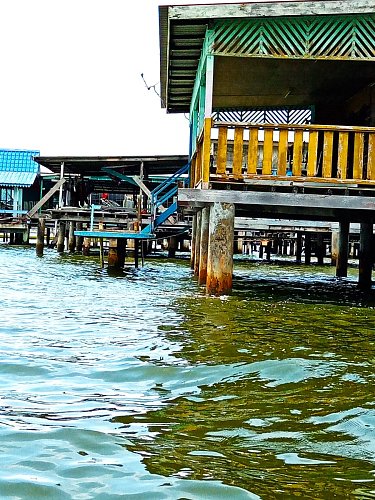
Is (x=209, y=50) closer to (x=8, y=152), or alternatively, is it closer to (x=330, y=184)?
(x=330, y=184)

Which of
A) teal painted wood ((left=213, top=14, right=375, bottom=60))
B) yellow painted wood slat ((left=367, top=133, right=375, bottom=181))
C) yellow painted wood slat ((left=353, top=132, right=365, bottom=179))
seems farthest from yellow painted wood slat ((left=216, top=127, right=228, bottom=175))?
yellow painted wood slat ((left=367, top=133, right=375, bottom=181))

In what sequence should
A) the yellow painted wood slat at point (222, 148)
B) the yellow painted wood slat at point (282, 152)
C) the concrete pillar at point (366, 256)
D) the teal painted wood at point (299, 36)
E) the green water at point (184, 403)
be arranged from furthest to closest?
the concrete pillar at point (366, 256) < the teal painted wood at point (299, 36) < the yellow painted wood slat at point (222, 148) < the yellow painted wood slat at point (282, 152) < the green water at point (184, 403)

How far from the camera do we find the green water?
3.32m

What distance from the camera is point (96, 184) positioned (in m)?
32.5

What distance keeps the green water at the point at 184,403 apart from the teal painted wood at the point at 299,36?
423 cm

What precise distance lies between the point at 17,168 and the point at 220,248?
3116 cm

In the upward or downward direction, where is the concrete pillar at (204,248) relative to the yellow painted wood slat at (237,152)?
downward

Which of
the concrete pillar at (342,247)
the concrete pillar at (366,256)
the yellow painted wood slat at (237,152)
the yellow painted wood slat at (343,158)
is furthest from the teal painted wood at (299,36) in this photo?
the concrete pillar at (342,247)

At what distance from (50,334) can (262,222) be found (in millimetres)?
15529

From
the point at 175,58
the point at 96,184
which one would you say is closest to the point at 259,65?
the point at 175,58

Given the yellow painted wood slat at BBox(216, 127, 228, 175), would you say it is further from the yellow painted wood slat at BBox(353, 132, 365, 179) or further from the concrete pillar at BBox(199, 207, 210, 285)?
the concrete pillar at BBox(199, 207, 210, 285)

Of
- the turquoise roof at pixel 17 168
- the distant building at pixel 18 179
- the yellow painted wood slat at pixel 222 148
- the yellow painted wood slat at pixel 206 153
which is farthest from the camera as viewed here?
→ the distant building at pixel 18 179

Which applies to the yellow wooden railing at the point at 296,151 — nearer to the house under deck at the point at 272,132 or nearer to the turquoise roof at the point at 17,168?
the house under deck at the point at 272,132

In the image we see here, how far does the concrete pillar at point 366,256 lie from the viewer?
15.2 metres
